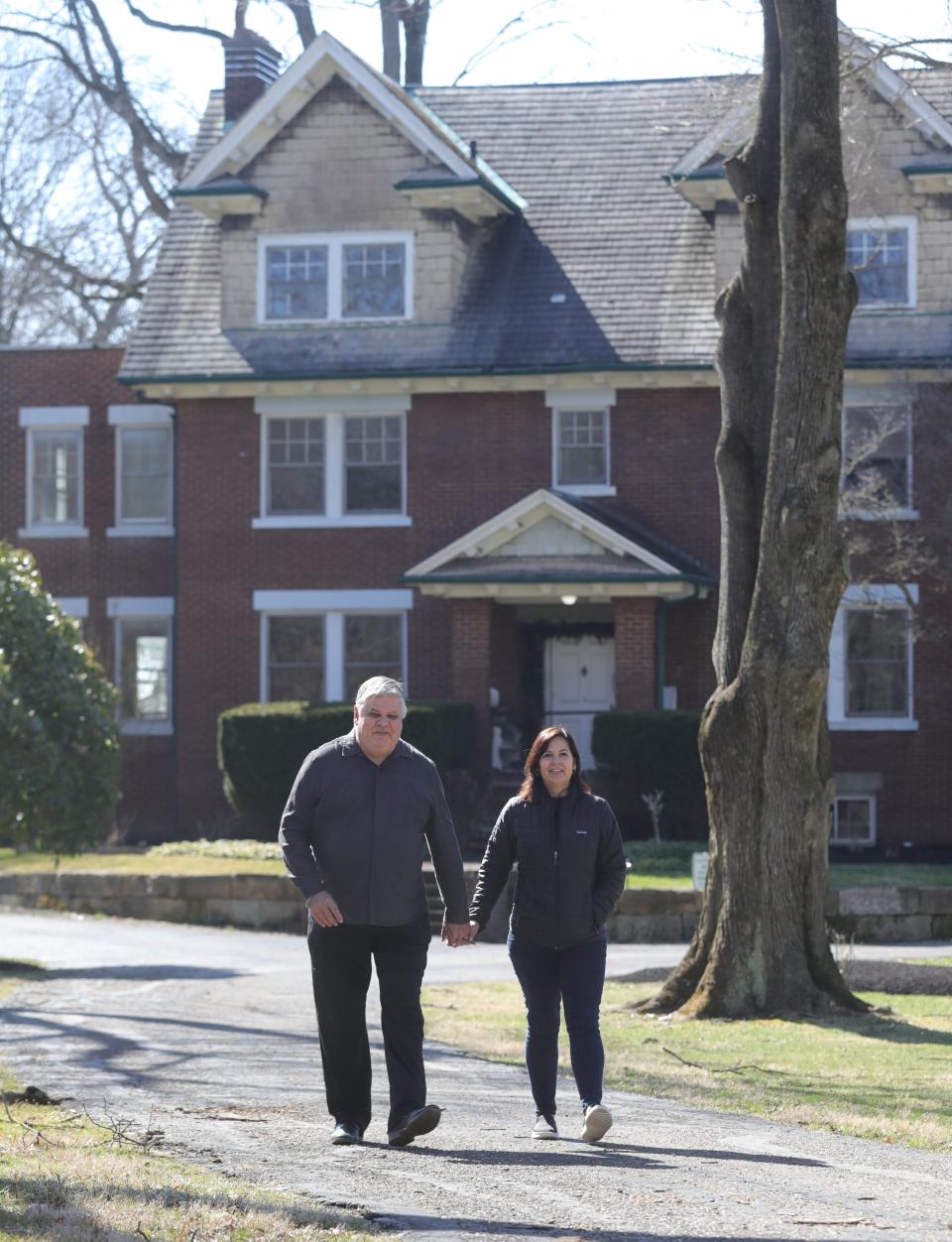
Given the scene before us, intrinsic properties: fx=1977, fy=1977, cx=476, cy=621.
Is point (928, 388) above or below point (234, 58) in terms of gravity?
below

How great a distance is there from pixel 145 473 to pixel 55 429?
1.55 m

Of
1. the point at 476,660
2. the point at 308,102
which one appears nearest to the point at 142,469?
the point at 308,102

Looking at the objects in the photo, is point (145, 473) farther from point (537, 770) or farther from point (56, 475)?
point (537, 770)

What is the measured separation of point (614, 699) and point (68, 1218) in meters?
20.0

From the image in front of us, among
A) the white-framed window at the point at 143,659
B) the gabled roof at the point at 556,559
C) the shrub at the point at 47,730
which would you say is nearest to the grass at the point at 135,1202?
the shrub at the point at 47,730

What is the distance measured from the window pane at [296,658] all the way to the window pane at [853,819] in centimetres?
726

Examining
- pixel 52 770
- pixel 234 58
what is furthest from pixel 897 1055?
pixel 234 58

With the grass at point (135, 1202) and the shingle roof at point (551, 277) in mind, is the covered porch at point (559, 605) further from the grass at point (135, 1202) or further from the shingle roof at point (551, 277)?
the grass at point (135, 1202)

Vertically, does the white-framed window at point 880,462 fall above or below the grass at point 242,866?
above

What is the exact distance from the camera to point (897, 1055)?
11.5m

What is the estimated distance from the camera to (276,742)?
25344 mm

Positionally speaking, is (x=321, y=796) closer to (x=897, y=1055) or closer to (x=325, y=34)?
(x=897, y=1055)

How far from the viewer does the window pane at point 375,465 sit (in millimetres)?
27469

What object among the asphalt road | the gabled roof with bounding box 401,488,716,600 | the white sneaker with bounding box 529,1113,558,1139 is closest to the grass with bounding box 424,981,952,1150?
the asphalt road
